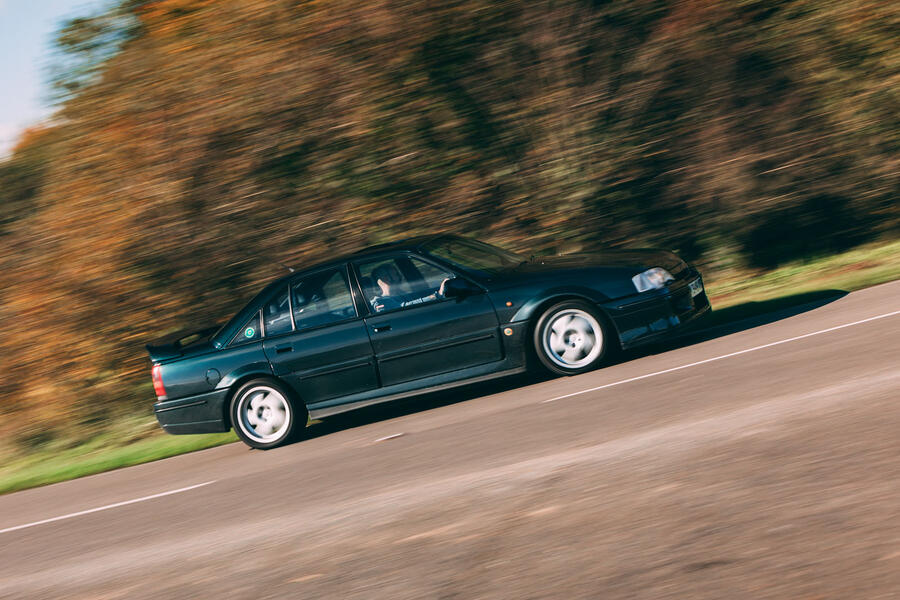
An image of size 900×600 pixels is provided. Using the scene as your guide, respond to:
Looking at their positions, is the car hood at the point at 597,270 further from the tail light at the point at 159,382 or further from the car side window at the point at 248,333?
the tail light at the point at 159,382

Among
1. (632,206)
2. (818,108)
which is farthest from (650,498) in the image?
(818,108)

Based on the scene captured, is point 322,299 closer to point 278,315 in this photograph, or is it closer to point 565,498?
point 278,315

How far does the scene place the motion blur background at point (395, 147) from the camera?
1157cm

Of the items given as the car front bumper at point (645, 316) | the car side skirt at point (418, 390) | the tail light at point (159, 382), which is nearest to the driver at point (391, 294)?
the car side skirt at point (418, 390)

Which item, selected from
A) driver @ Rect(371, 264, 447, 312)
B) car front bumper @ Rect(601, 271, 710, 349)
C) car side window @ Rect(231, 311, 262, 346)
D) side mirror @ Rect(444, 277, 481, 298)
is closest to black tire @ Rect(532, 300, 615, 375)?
car front bumper @ Rect(601, 271, 710, 349)

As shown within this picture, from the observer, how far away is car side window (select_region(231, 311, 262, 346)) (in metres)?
8.68

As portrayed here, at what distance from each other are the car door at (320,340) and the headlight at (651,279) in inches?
97.2

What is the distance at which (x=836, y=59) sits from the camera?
1201cm

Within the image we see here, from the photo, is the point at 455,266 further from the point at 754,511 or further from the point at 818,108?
the point at 818,108

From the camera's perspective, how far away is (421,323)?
8414 millimetres

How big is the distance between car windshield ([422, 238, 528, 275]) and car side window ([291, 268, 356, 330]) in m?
0.86

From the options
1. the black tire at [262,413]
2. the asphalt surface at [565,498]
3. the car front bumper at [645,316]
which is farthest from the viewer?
the black tire at [262,413]

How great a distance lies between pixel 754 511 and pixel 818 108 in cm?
934

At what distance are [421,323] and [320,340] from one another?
0.96 m
